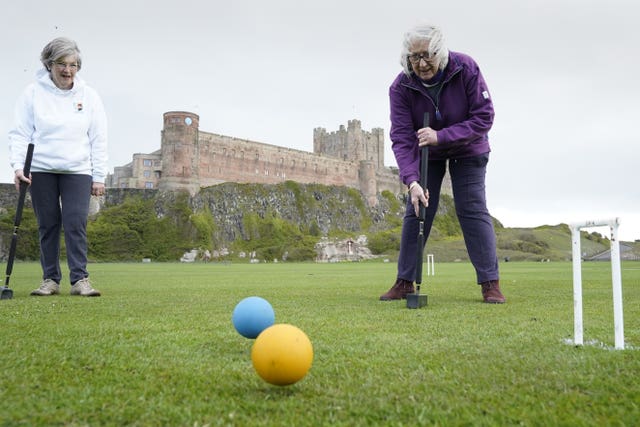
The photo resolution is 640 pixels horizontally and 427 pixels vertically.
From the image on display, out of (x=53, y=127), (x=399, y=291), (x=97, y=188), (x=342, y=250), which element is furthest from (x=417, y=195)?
(x=342, y=250)

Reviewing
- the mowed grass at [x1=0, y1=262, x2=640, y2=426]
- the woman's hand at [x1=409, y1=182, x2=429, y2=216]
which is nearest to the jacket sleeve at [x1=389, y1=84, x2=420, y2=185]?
the woman's hand at [x1=409, y1=182, x2=429, y2=216]

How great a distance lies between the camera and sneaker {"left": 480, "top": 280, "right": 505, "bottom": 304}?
4.89 metres

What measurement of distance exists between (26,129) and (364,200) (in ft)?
216

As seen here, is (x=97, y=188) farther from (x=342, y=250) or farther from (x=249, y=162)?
(x=249, y=162)

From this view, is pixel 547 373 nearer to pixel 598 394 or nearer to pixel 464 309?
pixel 598 394

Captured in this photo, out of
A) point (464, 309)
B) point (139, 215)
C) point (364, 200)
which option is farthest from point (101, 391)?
point (364, 200)

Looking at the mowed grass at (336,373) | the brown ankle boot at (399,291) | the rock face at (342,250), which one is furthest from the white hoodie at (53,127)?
the rock face at (342,250)

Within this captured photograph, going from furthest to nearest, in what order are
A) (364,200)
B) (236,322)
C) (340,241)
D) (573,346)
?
(364,200) < (340,241) < (236,322) < (573,346)

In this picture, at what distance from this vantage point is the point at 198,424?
1574 millimetres

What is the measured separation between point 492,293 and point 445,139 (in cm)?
140

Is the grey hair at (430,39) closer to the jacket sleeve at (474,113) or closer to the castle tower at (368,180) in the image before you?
the jacket sleeve at (474,113)

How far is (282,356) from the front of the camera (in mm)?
1881

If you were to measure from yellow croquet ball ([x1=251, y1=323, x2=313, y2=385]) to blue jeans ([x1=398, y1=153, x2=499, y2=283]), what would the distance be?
3.32 meters

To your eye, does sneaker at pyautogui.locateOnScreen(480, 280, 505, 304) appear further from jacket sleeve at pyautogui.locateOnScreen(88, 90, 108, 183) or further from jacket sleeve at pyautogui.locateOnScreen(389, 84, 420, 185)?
jacket sleeve at pyautogui.locateOnScreen(88, 90, 108, 183)
